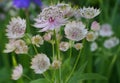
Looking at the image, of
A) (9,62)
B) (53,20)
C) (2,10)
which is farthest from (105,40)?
(2,10)

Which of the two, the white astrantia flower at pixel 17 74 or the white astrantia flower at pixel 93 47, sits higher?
the white astrantia flower at pixel 17 74

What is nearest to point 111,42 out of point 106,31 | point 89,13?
point 106,31

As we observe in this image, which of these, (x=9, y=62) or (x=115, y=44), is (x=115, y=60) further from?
(x=9, y=62)

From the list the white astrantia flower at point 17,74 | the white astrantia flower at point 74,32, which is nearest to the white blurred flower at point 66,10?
the white astrantia flower at point 74,32

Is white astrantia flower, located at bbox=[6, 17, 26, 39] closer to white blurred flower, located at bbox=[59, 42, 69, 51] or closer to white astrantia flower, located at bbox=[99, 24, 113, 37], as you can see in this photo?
white blurred flower, located at bbox=[59, 42, 69, 51]

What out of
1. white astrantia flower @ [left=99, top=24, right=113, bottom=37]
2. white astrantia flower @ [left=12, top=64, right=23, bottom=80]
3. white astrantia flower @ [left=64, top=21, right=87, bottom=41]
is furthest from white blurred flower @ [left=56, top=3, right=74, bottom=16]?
white astrantia flower @ [left=99, top=24, right=113, bottom=37]

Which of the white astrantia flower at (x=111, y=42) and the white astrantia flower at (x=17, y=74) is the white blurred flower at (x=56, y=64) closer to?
the white astrantia flower at (x=17, y=74)
